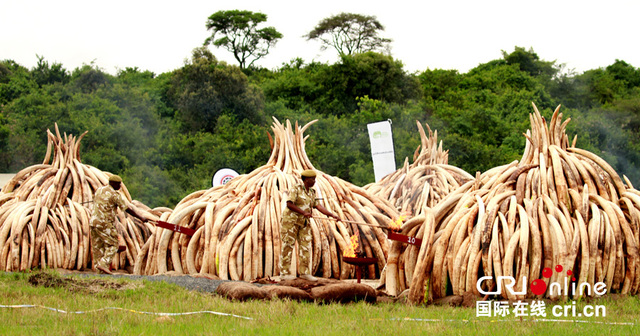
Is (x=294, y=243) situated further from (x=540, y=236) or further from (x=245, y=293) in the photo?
(x=540, y=236)

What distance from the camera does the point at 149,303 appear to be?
6.95m

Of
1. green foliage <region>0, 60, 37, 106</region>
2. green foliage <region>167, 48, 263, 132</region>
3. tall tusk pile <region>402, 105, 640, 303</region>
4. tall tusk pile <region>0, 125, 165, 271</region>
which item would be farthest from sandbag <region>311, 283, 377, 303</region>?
green foliage <region>0, 60, 37, 106</region>

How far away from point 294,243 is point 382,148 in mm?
7204

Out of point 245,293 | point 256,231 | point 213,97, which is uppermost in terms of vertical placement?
point 213,97

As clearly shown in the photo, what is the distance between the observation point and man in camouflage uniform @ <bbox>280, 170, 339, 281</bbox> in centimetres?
893

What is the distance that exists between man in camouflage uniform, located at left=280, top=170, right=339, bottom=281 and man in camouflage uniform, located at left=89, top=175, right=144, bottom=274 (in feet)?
9.55

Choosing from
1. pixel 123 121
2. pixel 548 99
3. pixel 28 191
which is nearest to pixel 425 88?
pixel 548 99

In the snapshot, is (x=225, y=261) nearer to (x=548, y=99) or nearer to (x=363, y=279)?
(x=363, y=279)

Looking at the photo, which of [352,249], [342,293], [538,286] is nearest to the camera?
[538,286]

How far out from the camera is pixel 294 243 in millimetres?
9219

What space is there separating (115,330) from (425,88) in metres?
34.3

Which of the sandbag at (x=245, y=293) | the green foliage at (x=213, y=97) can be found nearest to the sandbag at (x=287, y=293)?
the sandbag at (x=245, y=293)

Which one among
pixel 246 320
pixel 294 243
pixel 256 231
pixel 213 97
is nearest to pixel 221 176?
pixel 256 231

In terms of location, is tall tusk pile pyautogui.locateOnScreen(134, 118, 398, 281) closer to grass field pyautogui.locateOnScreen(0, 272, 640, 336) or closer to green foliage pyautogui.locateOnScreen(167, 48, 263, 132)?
grass field pyautogui.locateOnScreen(0, 272, 640, 336)
